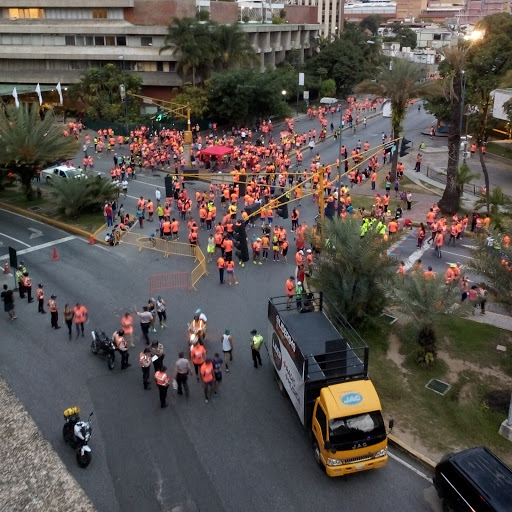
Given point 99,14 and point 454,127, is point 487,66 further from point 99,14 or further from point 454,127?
point 99,14

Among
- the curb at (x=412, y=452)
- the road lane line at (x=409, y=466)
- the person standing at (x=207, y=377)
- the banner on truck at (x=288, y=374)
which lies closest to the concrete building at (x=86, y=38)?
the banner on truck at (x=288, y=374)

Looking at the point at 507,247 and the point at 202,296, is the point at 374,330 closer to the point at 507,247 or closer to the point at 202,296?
the point at 507,247

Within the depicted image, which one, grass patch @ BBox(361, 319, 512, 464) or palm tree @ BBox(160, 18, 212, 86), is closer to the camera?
grass patch @ BBox(361, 319, 512, 464)

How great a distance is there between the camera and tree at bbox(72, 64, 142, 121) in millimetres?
54188

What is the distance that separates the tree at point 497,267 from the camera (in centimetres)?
1448

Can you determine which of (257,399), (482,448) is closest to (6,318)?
(257,399)

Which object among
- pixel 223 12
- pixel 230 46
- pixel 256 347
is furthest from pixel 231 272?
pixel 223 12

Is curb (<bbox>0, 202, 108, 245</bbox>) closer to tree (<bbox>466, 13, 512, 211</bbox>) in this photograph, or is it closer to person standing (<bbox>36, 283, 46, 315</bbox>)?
person standing (<bbox>36, 283, 46, 315</bbox>)

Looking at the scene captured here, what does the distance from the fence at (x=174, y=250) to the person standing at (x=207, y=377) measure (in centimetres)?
739

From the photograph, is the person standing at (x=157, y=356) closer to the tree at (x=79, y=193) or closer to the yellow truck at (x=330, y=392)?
the yellow truck at (x=330, y=392)

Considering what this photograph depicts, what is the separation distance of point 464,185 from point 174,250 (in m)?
21.2

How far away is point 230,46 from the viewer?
2227 inches

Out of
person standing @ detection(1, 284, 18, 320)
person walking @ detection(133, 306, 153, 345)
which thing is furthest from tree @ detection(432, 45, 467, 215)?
person standing @ detection(1, 284, 18, 320)

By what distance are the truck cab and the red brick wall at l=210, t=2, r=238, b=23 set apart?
62.0 m
